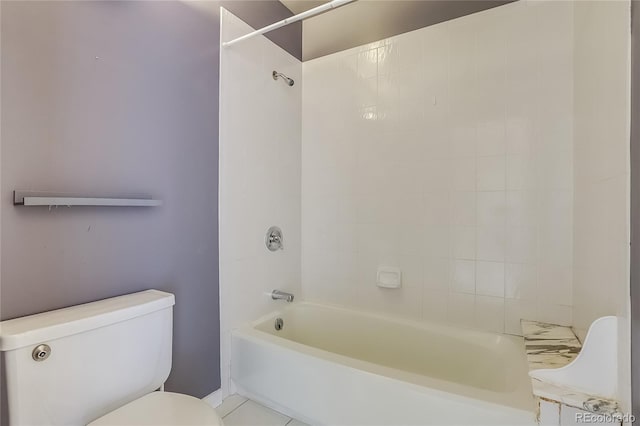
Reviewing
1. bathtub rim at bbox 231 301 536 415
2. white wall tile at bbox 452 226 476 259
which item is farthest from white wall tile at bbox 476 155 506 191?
bathtub rim at bbox 231 301 536 415

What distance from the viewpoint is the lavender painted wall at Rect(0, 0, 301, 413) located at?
38.4 inches

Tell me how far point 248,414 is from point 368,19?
8.28 feet

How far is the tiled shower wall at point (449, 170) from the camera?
1546 mm

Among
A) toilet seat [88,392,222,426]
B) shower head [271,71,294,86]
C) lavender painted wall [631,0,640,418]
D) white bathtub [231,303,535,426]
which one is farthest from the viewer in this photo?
shower head [271,71,294,86]

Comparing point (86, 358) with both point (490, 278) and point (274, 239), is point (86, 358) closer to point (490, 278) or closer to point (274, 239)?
point (274, 239)

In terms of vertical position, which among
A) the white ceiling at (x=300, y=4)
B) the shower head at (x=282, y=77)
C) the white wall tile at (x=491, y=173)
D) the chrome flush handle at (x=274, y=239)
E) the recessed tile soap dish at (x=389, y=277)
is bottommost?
the recessed tile soap dish at (x=389, y=277)

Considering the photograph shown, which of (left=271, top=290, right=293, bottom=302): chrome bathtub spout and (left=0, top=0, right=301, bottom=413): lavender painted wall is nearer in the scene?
(left=0, top=0, right=301, bottom=413): lavender painted wall

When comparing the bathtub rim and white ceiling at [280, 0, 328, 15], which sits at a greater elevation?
white ceiling at [280, 0, 328, 15]

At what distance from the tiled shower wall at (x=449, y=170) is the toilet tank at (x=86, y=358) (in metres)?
1.25

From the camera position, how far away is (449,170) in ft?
5.85

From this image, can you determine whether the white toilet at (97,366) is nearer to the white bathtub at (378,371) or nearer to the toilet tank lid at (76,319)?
the toilet tank lid at (76,319)

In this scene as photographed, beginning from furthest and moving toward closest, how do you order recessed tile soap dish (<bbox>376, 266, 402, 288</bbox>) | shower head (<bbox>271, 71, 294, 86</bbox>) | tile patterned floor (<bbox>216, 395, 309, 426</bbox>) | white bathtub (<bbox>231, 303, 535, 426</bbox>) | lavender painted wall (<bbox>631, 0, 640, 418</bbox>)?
shower head (<bbox>271, 71, 294, 86</bbox>) → recessed tile soap dish (<bbox>376, 266, 402, 288</bbox>) → tile patterned floor (<bbox>216, 395, 309, 426</bbox>) → white bathtub (<bbox>231, 303, 535, 426</bbox>) → lavender painted wall (<bbox>631, 0, 640, 418</bbox>)

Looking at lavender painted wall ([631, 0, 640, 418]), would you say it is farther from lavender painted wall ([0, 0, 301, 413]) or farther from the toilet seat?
lavender painted wall ([0, 0, 301, 413])

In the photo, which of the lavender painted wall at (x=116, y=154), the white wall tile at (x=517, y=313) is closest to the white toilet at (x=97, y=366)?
the lavender painted wall at (x=116, y=154)
